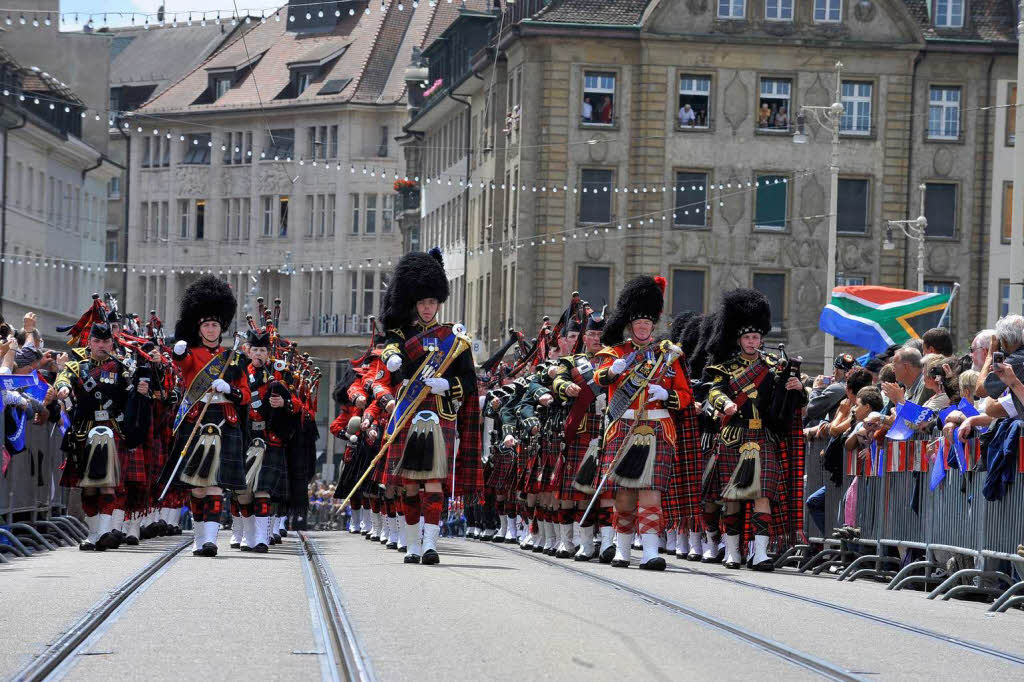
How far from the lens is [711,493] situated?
1822 cm

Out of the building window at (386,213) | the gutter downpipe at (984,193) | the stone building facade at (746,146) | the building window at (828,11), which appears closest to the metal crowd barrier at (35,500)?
the stone building facade at (746,146)

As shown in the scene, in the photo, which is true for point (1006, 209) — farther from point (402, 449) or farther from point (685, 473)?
point (402, 449)

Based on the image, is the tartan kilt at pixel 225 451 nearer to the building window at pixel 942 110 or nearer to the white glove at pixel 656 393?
the white glove at pixel 656 393

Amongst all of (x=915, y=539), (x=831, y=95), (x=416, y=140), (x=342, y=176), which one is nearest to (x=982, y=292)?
(x=831, y=95)

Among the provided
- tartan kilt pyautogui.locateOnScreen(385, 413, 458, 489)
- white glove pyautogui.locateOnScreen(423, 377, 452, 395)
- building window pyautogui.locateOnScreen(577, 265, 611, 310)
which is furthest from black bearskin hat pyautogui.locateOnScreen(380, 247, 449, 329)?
building window pyautogui.locateOnScreen(577, 265, 611, 310)

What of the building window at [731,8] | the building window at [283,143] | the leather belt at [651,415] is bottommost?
the leather belt at [651,415]

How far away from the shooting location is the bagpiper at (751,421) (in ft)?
57.7

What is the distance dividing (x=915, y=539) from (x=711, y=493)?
284 cm

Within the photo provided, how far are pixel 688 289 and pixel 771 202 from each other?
2.97 metres

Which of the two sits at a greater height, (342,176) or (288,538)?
(342,176)

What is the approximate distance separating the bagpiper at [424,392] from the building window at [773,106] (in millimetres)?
39007

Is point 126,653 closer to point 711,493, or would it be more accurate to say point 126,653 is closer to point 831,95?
point 711,493

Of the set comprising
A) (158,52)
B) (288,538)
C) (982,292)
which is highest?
(158,52)

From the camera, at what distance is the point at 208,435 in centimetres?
1719
